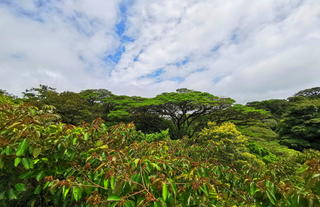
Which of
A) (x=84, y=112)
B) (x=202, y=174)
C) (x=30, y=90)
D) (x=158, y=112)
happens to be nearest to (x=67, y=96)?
(x=84, y=112)

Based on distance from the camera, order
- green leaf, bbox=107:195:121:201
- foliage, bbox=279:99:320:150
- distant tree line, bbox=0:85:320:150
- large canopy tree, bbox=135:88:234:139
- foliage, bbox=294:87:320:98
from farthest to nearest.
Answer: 1. foliage, bbox=294:87:320:98
2. large canopy tree, bbox=135:88:234:139
3. distant tree line, bbox=0:85:320:150
4. foliage, bbox=279:99:320:150
5. green leaf, bbox=107:195:121:201

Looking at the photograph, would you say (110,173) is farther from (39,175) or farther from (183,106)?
(183,106)

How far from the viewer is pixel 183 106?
12.4 m

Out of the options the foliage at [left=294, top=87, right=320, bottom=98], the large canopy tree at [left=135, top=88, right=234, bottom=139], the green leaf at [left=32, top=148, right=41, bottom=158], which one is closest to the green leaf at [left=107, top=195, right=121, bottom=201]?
the green leaf at [left=32, top=148, right=41, bottom=158]

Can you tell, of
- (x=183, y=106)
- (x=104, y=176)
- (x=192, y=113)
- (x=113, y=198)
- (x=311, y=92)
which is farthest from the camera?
(x=311, y=92)

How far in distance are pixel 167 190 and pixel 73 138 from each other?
934 millimetres

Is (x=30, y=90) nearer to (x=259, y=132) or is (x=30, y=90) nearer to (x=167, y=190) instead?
(x=167, y=190)

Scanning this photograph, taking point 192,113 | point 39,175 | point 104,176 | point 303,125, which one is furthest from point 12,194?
point 303,125

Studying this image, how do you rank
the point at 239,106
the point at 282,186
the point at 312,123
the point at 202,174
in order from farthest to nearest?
the point at 239,106
the point at 312,123
the point at 202,174
the point at 282,186

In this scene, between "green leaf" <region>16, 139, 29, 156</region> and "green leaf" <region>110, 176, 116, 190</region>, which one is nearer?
"green leaf" <region>110, 176, 116, 190</region>

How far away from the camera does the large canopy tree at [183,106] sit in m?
11.5

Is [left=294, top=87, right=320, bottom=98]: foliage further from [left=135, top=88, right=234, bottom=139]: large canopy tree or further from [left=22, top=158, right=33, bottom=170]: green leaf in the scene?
[left=22, top=158, right=33, bottom=170]: green leaf

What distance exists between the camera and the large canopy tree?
11548 mm

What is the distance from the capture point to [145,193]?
0.92m
